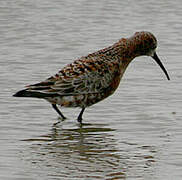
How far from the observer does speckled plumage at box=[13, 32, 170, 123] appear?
440 inches

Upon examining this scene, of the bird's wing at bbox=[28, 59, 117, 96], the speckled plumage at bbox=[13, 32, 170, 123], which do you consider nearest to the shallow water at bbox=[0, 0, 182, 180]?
the speckled plumage at bbox=[13, 32, 170, 123]

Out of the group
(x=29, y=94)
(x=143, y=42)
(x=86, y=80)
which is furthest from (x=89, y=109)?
(x=29, y=94)

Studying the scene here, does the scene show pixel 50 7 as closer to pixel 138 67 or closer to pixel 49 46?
pixel 49 46

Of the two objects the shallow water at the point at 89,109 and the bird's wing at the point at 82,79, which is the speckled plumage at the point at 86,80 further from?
the shallow water at the point at 89,109

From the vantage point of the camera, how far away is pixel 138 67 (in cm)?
1488

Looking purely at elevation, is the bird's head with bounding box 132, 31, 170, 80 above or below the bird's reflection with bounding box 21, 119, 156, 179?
above

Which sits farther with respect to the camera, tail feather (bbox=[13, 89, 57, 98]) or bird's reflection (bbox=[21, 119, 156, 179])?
tail feather (bbox=[13, 89, 57, 98])

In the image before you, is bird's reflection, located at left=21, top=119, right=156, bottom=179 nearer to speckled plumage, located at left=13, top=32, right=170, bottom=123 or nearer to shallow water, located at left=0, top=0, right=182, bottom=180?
shallow water, located at left=0, top=0, right=182, bottom=180

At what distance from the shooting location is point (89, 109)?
12.3 meters

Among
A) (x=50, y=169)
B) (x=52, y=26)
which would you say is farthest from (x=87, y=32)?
(x=50, y=169)

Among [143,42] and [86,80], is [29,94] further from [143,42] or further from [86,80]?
[143,42]

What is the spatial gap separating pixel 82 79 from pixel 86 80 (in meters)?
0.07

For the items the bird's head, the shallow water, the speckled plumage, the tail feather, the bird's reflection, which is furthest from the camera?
the bird's head

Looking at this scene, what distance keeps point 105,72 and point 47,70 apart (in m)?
3.17
